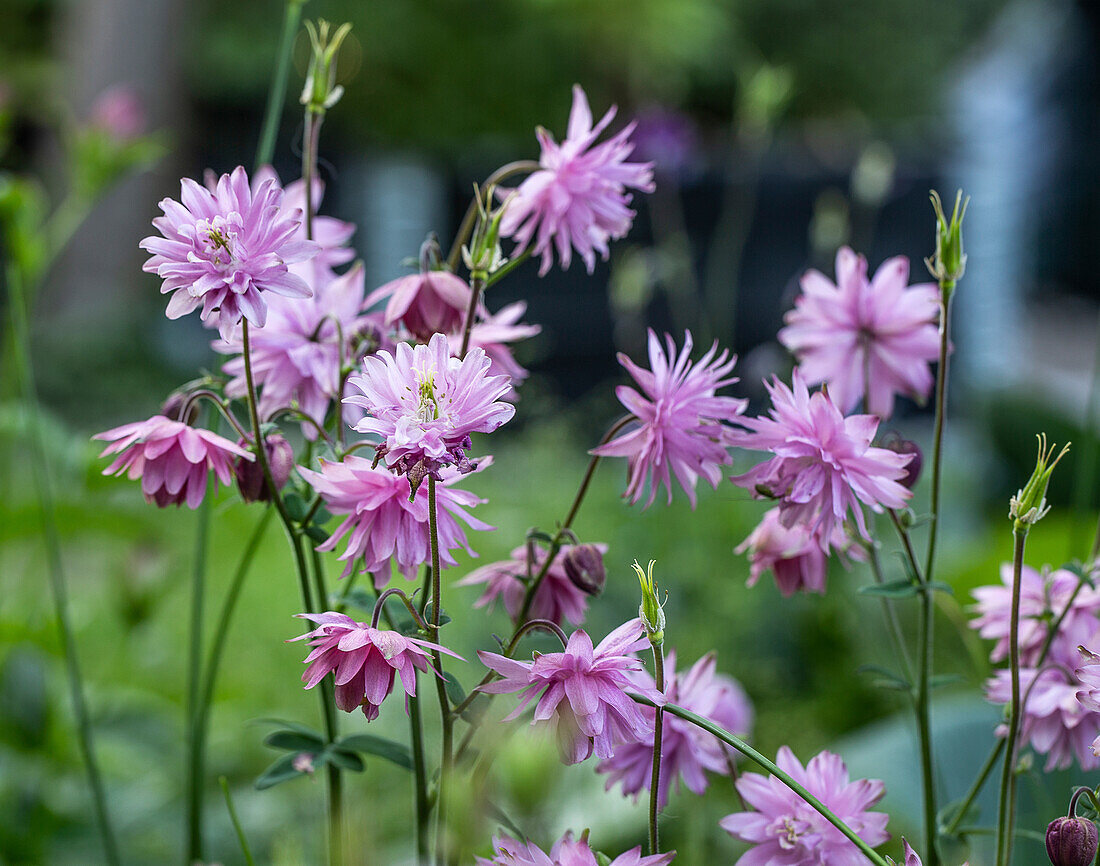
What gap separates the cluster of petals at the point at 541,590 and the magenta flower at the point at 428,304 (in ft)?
0.47

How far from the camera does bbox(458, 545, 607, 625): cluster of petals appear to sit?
0.64m

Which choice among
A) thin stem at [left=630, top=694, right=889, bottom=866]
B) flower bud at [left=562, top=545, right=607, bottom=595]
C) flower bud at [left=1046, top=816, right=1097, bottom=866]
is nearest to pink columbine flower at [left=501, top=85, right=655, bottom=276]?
flower bud at [left=562, top=545, right=607, bottom=595]

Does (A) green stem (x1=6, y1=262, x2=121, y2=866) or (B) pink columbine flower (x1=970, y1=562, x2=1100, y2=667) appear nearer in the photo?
(B) pink columbine flower (x1=970, y1=562, x2=1100, y2=667)

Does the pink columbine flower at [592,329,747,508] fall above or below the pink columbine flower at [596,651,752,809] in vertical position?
above

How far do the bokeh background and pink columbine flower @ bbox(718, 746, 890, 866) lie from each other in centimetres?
17

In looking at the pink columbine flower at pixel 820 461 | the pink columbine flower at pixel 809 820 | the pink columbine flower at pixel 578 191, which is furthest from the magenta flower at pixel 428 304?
the pink columbine flower at pixel 809 820

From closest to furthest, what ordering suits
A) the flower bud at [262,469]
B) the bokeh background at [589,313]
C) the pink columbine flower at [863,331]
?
the flower bud at [262,469] → the pink columbine flower at [863,331] → the bokeh background at [589,313]

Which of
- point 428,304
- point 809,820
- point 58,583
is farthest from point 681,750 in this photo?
point 58,583

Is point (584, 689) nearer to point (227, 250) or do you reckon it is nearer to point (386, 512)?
point (386, 512)

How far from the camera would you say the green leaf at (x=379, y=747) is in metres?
0.61

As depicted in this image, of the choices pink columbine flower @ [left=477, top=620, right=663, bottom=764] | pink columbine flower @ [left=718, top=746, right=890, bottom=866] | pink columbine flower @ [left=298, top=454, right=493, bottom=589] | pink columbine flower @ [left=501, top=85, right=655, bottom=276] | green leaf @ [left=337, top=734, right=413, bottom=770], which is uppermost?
pink columbine flower @ [left=501, top=85, right=655, bottom=276]

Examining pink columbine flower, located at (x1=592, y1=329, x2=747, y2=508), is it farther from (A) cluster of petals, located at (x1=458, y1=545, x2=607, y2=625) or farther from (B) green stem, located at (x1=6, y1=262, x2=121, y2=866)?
(B) green stem, located at (x1=6, y1=262, x2=121, y2=866)

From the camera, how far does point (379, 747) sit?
610 mm

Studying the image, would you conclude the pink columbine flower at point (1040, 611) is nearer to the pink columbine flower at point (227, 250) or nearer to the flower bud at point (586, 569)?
the flower bud at point (586, 569)
